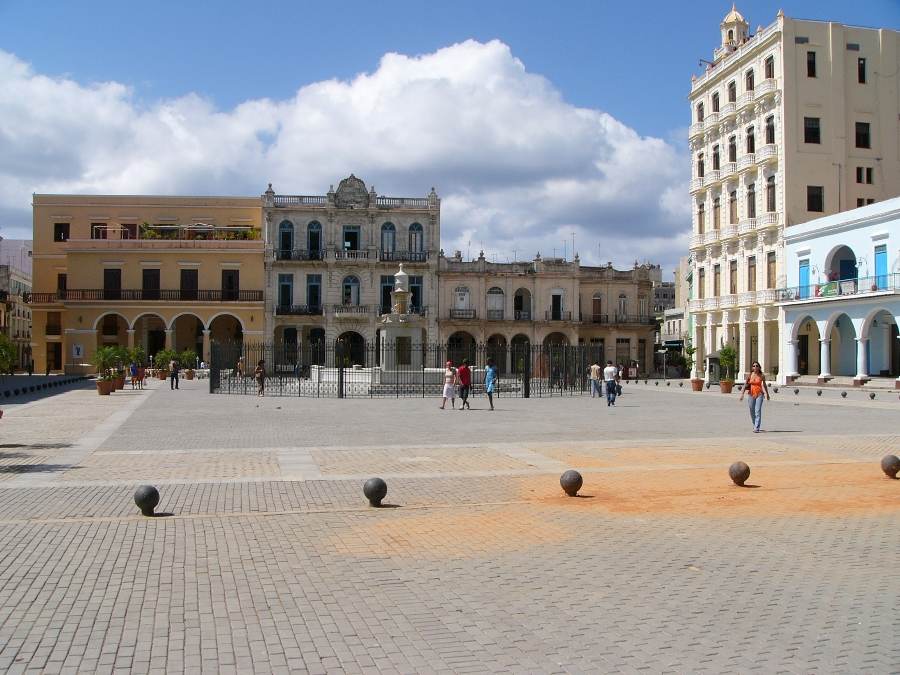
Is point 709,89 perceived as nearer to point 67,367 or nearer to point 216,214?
point 216,214

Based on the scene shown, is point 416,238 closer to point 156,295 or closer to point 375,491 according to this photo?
point 156,295

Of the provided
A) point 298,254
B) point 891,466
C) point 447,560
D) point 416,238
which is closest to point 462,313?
point 416,238

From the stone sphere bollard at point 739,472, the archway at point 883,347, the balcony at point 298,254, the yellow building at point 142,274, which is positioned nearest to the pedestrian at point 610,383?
the stone sphere bollard at point 739,472

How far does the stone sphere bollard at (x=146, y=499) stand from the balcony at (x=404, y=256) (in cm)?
5492

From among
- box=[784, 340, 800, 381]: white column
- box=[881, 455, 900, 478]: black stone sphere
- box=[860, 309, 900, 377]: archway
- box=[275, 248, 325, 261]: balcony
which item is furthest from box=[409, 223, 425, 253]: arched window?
box=[881, 455, 900, 478]: black stone sphere

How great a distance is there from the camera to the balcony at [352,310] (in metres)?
63.6

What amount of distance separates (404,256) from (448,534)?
2215 inches

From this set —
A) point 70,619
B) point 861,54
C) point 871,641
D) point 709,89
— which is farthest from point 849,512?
point 709,89

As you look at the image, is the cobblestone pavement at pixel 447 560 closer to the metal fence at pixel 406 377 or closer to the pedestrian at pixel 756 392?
the pedestrian at pixel 756 392

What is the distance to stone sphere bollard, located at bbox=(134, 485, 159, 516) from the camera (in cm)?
993

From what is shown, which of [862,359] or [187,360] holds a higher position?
[187,360]

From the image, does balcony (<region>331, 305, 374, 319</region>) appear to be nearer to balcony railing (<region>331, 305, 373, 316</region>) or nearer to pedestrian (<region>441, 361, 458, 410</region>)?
balcony railing (<region>331, 305, 373, 316</region>)

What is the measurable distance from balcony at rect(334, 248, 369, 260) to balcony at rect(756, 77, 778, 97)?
28723mm

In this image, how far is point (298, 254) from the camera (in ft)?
210
